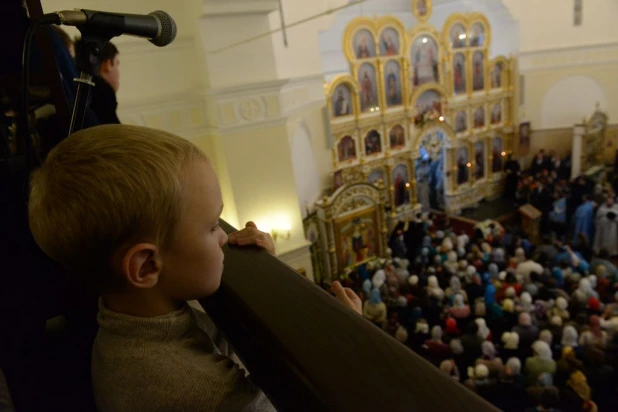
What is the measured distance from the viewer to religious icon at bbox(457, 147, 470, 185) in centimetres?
1452

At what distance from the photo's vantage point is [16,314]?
1.02 meters

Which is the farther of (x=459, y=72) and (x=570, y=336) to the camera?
(x=459, y=72)

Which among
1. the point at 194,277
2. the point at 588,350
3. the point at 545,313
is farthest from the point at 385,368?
the point at 545,313

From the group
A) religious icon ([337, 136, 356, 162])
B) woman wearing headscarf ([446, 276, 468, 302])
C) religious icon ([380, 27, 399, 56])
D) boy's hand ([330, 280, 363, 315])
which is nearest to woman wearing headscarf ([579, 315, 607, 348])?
woman wearing headscarf ([446, 276, 468, 302])

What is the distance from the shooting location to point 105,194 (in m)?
0.65

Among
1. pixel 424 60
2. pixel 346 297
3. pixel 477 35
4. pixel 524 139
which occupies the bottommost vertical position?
pixel 524 139

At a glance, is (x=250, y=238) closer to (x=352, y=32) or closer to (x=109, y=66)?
(x=109, y=66)

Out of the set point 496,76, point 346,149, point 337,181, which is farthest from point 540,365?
point 496,76

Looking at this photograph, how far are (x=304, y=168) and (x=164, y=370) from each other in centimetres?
944

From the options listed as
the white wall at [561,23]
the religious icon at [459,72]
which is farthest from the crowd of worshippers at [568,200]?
the white wall at [561,23]

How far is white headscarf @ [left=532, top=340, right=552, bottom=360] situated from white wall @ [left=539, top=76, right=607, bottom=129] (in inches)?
513

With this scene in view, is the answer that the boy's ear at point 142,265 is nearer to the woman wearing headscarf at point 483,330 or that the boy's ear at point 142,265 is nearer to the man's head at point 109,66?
the man's head at point 109,66

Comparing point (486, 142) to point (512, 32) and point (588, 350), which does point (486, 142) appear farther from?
point (588, 350)

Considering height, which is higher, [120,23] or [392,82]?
[120,23]
